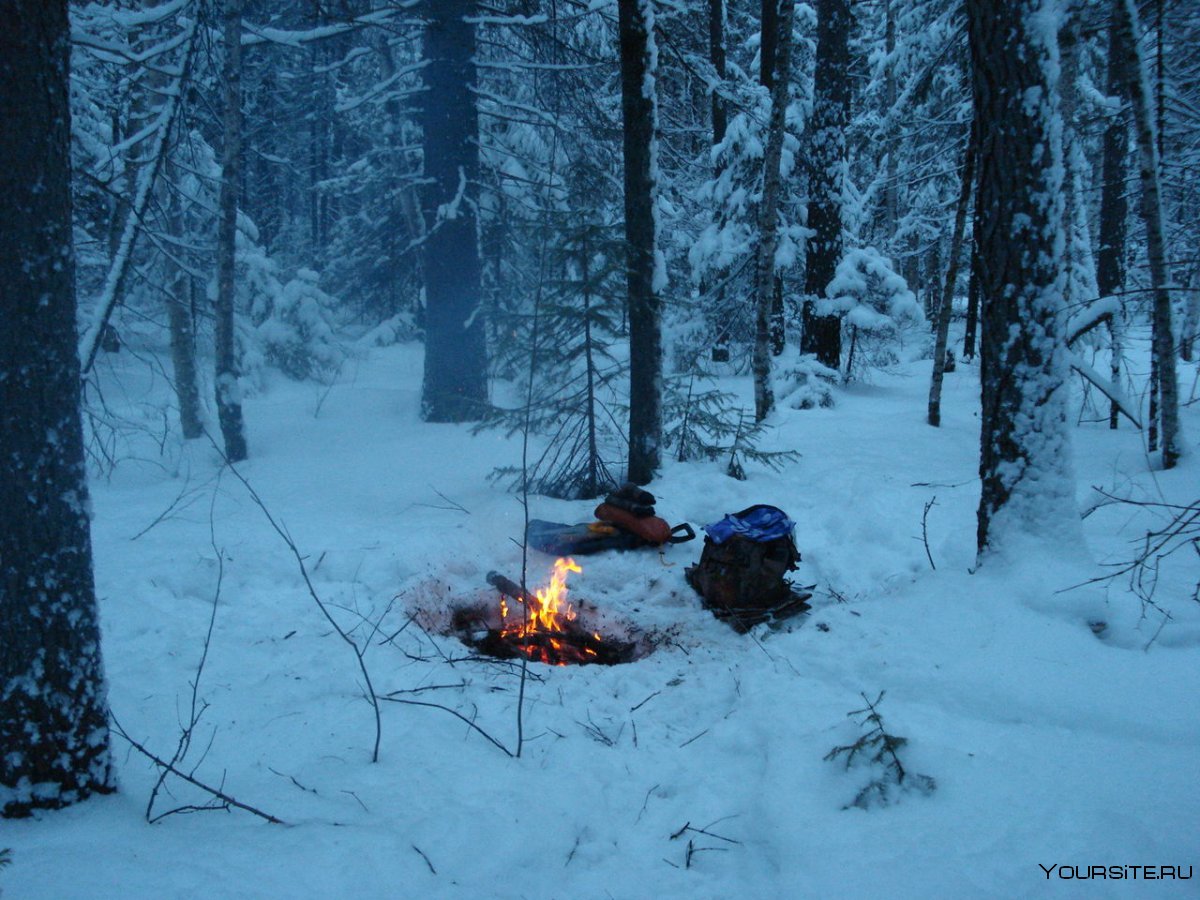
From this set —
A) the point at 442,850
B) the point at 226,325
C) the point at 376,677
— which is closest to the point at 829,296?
the point at 226,325

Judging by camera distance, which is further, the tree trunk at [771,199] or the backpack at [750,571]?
the tree trunk at [771,199]

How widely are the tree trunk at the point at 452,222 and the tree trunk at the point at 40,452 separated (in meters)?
8.42

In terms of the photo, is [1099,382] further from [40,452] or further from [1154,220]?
[40,452]

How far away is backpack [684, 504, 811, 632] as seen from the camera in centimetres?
530

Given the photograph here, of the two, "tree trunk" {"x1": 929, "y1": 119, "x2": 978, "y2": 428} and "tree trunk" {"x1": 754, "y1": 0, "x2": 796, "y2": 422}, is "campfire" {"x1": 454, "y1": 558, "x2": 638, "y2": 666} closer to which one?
"tree trunk" {"x1": 754, "y1": 0, "x2": 796, "y2": 422}

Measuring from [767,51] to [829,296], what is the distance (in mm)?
6672

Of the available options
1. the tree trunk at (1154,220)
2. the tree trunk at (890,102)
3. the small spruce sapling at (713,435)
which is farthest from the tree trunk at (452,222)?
the tree trunk at (890,102)

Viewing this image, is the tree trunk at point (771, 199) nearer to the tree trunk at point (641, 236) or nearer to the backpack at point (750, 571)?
the tree trunk at point (641, 236)

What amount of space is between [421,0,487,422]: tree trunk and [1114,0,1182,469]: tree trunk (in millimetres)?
8892

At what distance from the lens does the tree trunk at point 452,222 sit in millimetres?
11164

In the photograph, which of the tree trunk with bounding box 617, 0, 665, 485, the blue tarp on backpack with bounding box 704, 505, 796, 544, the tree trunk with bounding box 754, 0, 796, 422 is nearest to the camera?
the blue tarp on backpack with bounding box 704, 505, 796, 544

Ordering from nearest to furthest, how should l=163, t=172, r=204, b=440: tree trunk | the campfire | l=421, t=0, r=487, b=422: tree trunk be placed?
the campfire → l=421, t=0, r=487, b=422: tree trunk → l=163, t=172, r=204, b=440: tree trunk

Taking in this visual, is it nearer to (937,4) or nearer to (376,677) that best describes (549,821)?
(376,677)

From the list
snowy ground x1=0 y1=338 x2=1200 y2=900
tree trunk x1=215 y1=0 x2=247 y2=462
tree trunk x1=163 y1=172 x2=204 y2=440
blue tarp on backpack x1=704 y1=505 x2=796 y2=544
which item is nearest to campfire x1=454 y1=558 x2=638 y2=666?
snowy ground x1=0 y1=338 x2=1200 y2=900
